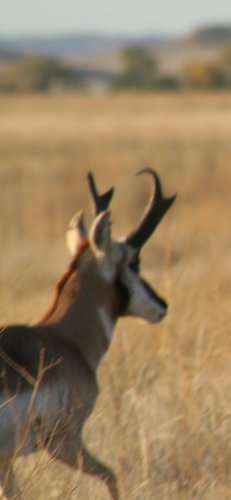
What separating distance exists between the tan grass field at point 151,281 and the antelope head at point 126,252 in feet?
0.98

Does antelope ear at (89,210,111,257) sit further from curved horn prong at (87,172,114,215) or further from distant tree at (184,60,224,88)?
distant tree at (184,60,224,88)

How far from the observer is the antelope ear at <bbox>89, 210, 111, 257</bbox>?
5648mm

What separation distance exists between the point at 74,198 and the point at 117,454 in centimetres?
1148

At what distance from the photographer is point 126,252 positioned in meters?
5.87

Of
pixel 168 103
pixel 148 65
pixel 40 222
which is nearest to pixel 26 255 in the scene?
pixel 40 222

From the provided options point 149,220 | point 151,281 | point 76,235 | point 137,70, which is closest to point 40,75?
point 137,70

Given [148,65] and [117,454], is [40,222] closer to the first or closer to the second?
[117,454]

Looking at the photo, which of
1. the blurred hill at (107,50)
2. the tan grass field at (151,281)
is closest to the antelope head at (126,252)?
the tan grass field at (151,281)

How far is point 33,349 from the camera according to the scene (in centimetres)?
541

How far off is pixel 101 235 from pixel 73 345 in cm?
40

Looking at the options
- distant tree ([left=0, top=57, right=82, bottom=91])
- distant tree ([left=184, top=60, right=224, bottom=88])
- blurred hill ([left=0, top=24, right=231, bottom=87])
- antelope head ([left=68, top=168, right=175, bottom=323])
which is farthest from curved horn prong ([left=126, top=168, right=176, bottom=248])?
blurred hill ([left=0, top=24, right=231, bottom=87])

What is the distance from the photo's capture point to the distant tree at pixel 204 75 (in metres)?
71.2

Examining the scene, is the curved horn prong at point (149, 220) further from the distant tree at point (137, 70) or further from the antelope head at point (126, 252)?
the distant tree at point (137, 70)

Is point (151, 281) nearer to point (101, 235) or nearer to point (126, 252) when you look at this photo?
point (126, 252)
